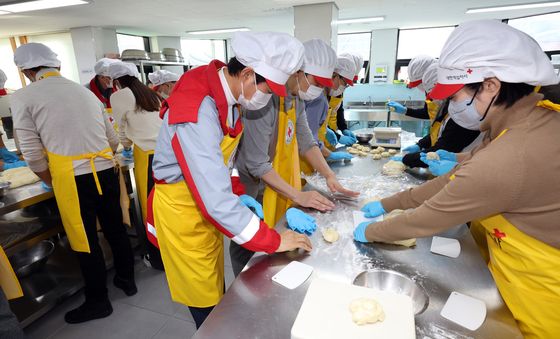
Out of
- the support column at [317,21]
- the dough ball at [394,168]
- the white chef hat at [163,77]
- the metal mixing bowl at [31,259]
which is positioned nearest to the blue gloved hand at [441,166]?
the dough ball at [394,168]

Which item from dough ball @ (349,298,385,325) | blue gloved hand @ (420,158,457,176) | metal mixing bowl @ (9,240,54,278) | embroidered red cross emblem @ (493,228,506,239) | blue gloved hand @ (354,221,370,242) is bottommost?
metal mixing bowl @ (9,240,54,278)

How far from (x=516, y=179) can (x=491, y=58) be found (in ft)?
1.17

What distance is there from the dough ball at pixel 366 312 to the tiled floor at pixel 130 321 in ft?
5.54

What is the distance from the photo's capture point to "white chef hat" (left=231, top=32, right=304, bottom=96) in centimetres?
112

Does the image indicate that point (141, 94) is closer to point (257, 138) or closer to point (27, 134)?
point (27, 134)

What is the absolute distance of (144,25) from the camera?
6.38 meters

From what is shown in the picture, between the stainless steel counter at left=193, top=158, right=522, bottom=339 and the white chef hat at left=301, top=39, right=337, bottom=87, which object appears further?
the white chef hat at left=301, top=39, right=337, bottom=87

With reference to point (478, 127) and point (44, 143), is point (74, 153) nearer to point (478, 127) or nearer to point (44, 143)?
point (44, 143)

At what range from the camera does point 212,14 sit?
17.9 ft

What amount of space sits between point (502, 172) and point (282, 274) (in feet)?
2.40

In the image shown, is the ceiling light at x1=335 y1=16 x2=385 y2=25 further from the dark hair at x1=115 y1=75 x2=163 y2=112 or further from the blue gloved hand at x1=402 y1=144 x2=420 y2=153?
the dark hair at x1=115 y1=75 x2=163 y2=112

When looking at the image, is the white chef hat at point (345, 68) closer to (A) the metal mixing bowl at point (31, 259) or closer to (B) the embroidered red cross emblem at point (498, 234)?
(B) the embroidered red cross emblem at point (498, 234)

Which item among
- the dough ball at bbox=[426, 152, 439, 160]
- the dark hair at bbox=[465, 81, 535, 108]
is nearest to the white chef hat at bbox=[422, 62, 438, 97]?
the dough ball at bbox=[426, 152, 439, 160]

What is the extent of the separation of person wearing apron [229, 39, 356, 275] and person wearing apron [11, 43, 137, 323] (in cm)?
105
